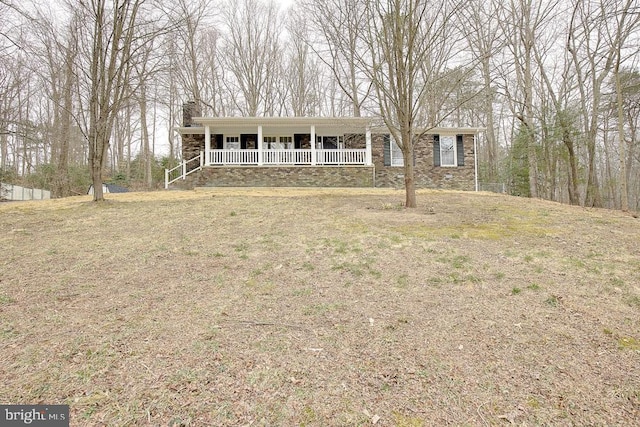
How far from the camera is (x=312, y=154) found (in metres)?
14.0

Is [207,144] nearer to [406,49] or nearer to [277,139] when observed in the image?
[277,139]

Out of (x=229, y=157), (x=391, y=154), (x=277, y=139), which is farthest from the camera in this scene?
(x=277, y=139)

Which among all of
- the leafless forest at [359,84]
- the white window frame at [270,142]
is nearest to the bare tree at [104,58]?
the leafless forest at [359,84]

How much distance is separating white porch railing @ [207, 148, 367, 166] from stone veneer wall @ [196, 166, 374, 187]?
0.30m

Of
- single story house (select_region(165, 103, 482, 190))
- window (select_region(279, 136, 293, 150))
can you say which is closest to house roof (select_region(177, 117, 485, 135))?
single story house (select_region(165, 103, 482, 190))

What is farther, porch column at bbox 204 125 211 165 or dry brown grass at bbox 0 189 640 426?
porch column at bbox 204 125 211 165

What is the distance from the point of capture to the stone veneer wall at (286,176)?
1377cm

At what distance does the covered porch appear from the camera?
542 inches

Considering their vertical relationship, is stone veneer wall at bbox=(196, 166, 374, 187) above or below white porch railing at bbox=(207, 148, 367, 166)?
below

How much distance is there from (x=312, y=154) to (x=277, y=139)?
2.58 metres

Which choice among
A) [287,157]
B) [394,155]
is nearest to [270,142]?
[287,157]

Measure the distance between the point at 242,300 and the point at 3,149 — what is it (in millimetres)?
26416

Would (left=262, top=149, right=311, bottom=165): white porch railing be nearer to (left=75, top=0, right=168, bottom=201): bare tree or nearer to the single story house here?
the single story house

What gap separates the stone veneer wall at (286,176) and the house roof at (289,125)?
1867 mm
